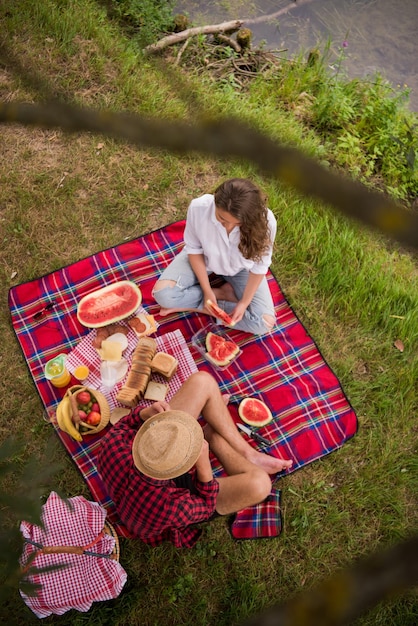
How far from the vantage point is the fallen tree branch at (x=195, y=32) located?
5.86 metres

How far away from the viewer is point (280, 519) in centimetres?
385

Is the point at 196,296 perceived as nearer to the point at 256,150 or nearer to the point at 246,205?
the point at 246,205

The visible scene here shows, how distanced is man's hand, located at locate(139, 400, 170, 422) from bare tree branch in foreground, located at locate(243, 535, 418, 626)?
3.18 metres

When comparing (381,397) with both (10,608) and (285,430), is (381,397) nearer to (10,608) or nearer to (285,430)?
A: (285,430)

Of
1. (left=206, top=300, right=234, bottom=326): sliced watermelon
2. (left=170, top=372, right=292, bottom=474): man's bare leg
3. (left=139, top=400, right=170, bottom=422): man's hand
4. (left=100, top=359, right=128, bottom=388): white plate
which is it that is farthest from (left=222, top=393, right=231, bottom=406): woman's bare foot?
(left=100, top=359, right=128, bottom=388): white plate

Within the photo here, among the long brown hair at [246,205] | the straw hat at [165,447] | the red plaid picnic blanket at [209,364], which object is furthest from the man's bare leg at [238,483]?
the long brown hair at [246,205]

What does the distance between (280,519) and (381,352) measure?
1.72m

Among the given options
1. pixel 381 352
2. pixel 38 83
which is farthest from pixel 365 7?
pixel 38 83

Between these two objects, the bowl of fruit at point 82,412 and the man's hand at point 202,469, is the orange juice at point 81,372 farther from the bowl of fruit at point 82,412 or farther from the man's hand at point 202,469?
the man's hand at point 202,469

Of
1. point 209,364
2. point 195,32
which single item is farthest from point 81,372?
point 195,32

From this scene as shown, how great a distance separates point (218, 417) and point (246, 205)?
1599mm

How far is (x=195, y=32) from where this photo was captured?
20.5ft

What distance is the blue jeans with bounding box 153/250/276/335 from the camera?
432cm

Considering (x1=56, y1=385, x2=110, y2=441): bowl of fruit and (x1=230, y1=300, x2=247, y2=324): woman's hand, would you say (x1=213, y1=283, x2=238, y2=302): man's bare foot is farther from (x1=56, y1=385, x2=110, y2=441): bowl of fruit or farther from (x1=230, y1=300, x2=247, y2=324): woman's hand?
(x1=56, y1=385, x2=110, y2=441): bowl of fruit
